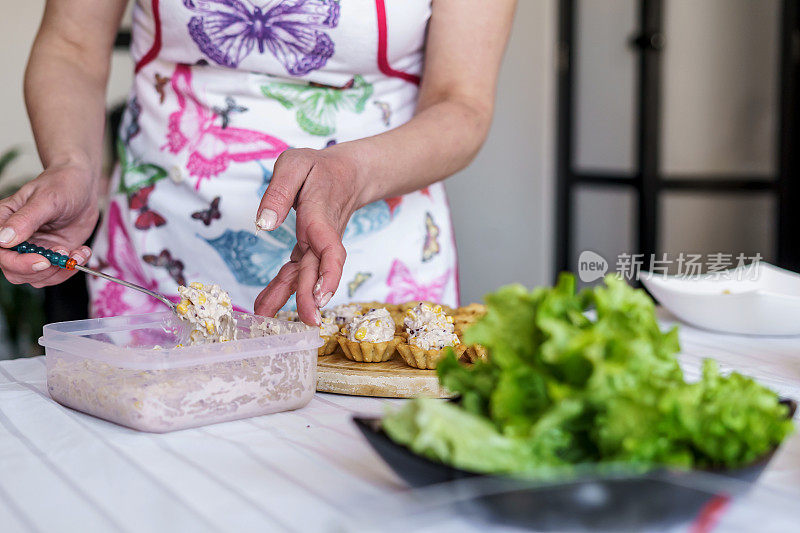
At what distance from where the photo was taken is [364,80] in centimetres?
148

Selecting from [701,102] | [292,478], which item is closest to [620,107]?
[701,102]

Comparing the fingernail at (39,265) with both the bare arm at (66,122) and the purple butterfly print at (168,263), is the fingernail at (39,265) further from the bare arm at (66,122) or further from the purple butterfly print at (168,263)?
the purple butterfly print at (168,263)

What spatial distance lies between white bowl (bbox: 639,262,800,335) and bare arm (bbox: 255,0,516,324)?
0.44 meters

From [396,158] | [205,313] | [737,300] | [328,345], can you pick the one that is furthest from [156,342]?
[737,300]

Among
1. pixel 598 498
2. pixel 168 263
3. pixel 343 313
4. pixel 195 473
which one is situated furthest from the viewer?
pixel 168 263

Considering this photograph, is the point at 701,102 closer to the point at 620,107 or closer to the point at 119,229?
the point at 620,107

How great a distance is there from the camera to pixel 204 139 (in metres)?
1.45

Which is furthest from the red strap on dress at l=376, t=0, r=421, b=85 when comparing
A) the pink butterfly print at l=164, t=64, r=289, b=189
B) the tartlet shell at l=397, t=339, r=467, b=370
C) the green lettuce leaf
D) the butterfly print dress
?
the green lettuce leaf

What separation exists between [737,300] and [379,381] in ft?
2.15

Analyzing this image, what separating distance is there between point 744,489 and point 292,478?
38 cm

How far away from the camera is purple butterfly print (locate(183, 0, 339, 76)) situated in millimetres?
1355

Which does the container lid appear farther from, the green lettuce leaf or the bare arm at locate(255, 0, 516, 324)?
the green lettuce leaf

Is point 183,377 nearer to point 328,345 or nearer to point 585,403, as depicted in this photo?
point 328,345

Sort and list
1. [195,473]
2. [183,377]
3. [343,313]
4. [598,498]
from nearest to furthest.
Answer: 1. [598,498]
2. [195,473]
3. [183,377]
4. [343,313]
